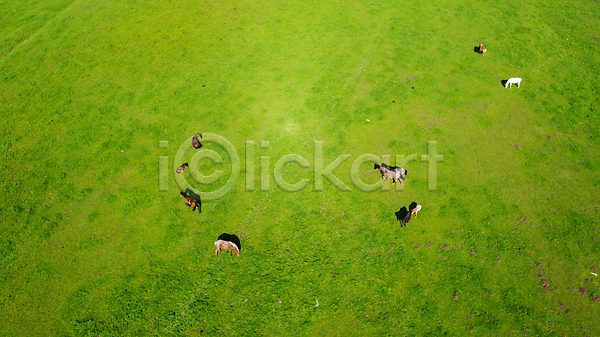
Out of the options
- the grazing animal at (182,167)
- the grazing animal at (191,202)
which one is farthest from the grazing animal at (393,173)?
the grazing animal at (182,167)

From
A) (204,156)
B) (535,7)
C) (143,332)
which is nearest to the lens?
(143,332)

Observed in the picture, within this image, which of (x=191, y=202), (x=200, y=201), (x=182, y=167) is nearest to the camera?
(x=191, y=202)

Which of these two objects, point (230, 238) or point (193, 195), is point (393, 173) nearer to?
point (230, 238)

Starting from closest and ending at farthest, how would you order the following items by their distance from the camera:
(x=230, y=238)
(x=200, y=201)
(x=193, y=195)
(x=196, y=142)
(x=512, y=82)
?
(x=230, y=238) → (x=200, y=201) → (x=193, y=195) → (x=196, y=142) → (x=512, y=82)

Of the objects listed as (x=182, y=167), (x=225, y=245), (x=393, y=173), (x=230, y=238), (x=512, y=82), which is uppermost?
(x=512, y=82)

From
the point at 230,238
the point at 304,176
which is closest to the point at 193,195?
the point at 230,238

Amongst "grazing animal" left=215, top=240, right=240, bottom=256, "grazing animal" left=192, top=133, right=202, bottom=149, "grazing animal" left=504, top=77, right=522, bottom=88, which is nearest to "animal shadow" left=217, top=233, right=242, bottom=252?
"grazing animal" left=215, top=240, right=240, bottom=256

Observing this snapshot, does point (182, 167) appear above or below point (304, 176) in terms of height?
above

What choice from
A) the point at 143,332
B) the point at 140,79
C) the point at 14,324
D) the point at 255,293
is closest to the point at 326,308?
the point at 255,293

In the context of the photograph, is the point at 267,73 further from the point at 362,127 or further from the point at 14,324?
the point at 14,324
